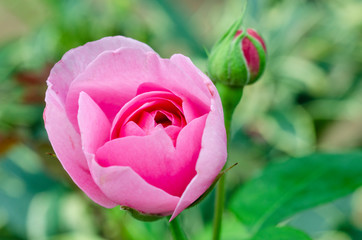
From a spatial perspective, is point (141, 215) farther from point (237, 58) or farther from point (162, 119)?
point (237, 58)

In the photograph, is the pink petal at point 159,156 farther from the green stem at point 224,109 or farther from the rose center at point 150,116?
the green stem at point 224,109

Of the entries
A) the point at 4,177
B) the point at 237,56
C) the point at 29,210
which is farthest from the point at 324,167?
the point at 4,177

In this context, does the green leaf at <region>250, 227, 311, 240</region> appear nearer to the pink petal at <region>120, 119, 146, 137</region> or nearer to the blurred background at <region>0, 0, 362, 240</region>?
the pink petal at <region>120, 119, 146, 137</region>

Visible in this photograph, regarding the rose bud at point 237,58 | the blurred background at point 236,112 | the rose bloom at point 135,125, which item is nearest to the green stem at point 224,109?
the rose bud at point 237,58

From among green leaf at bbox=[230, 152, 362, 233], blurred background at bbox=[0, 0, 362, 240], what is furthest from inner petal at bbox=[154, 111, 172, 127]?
blurred background at bbox=[0, 0, 362, 240]

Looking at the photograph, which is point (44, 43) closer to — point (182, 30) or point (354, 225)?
point (182, 30)

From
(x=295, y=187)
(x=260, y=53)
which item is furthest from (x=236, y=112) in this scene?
(x=260, y=53)
